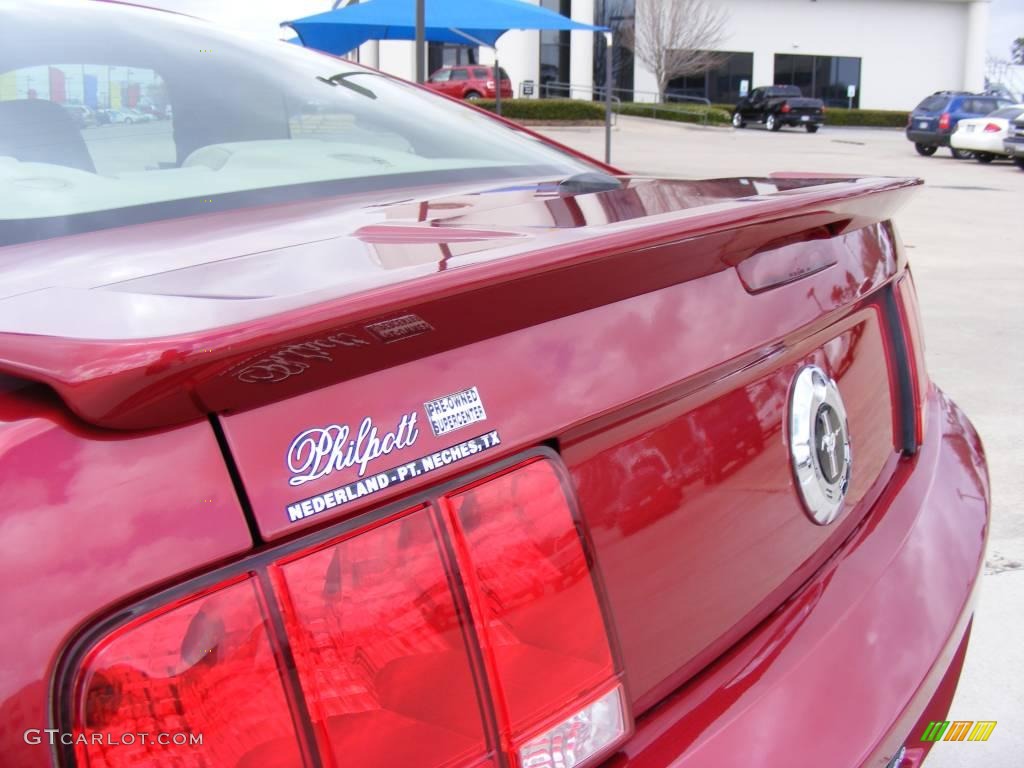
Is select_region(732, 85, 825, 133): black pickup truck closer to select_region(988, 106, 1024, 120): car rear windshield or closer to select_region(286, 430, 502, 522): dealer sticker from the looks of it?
select_region(988, 106, 1024, 120): car rear windshield

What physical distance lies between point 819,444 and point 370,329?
0.78 meters

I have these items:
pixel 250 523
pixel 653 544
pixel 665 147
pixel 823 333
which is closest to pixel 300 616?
pixel 250 523

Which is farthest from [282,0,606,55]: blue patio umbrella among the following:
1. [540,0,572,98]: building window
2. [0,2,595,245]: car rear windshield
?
[540,0,572,98]: building window

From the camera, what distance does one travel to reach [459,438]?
93 centimetres

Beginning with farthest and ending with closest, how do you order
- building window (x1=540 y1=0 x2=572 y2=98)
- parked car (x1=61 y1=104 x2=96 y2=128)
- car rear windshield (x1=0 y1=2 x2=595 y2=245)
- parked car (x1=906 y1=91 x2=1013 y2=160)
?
1. building window (x1=540 y1=0 x2=572 y2=98)
2. parked car (x1=906 y1=91 x2=1013 y2=160)
3. parked car (x1=61 y1=104 x2=96 y2=128)
4. car rear windshield (x1=0 y1=2 x2=595 y2=245)

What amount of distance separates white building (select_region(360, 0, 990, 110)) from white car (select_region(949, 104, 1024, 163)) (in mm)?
18259

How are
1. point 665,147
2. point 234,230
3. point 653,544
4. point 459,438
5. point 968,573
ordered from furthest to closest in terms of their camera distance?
point 665,147
point 968,573
point 234,230
point 653,544
point 459,438

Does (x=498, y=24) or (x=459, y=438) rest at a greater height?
(x=498, y=24)

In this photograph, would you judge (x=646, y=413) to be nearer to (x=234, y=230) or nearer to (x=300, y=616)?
(x=300, y=616)

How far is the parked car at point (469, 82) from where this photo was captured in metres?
29.1

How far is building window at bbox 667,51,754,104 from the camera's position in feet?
132

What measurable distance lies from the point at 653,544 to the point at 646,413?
5.8 inches

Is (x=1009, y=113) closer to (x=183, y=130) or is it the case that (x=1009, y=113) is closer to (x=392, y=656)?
(x=183, y=130)

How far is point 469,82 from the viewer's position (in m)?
29.5
